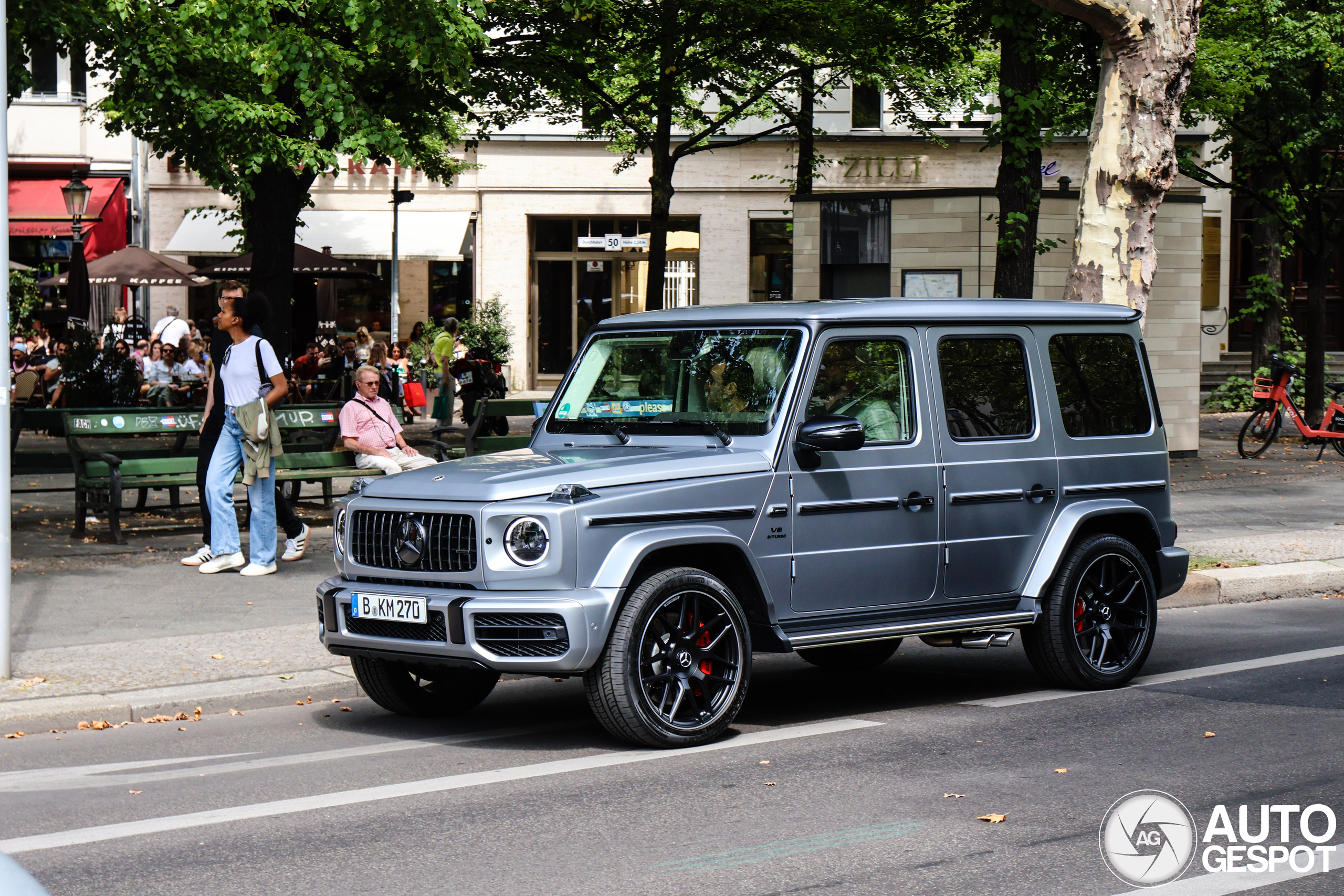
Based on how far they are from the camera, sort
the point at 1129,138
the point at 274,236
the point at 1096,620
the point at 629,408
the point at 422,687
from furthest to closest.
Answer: the point at 274,236, the point at 1129,138, the point at 1096,620, the point at 422,687, the point at 629,408

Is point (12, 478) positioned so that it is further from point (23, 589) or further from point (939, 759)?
point (939, 759)

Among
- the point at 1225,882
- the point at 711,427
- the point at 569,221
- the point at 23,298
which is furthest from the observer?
the point at 569,221

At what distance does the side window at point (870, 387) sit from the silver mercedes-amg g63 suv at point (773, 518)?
0.01 meters

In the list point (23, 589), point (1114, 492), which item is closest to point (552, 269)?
point (23, 589)

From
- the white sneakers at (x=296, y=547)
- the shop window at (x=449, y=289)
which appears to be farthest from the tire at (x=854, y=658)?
the shop window at (x=449, y=289)

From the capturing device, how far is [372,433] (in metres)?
12.5

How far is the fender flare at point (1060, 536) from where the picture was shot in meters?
7.72

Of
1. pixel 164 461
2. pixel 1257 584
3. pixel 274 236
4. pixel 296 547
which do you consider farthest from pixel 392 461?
pixel 274 236

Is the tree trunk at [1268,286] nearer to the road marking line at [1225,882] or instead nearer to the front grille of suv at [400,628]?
the front grille of suv at [400,628]

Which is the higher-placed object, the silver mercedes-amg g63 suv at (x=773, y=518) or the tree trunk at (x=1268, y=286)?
the tree trunk at (x=1268, y=286)

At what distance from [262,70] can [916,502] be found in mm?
9386

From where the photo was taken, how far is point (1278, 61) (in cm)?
2406

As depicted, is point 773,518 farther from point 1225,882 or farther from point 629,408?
point 1225,882

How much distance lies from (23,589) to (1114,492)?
23.0 ft
